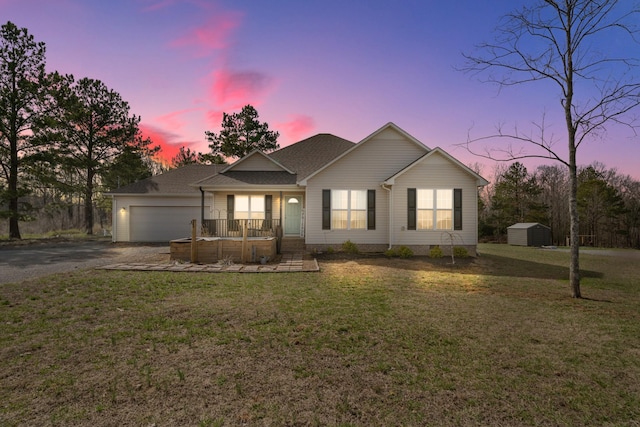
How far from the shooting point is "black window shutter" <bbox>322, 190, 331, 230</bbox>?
Answer: 526 inches

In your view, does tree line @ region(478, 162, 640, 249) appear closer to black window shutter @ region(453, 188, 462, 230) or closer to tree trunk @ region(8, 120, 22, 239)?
black window shutter @ region(453, 188, 462, 230)

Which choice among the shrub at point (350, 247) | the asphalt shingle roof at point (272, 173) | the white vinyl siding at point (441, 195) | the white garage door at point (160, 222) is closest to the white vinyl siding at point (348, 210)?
the shrub at point (350, 247)

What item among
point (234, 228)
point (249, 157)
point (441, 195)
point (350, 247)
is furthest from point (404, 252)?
point (249, 157)

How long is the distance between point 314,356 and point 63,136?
27.4 meters

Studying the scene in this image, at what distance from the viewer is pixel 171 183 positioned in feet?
63.9

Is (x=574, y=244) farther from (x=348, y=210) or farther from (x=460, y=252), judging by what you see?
(x=348, y=210)

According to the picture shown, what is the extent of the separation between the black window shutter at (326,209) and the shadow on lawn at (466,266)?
154cm

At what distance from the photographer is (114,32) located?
1130 cm

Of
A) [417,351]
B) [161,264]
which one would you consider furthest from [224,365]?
Result: [161,264]

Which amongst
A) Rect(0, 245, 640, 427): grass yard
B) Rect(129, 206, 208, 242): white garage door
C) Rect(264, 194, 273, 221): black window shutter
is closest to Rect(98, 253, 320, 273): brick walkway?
Rect(0, 245, 640, 427): grass yard

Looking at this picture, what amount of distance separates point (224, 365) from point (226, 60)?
578 inches

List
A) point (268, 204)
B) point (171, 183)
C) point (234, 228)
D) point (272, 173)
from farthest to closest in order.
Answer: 1. point (171, 183)
2. point (272, 173)
3. point (268, 204)
4. point (234, 228)

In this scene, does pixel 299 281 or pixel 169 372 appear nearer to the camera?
pixel 169 372

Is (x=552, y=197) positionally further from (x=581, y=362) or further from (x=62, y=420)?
(x=62, y=420)
